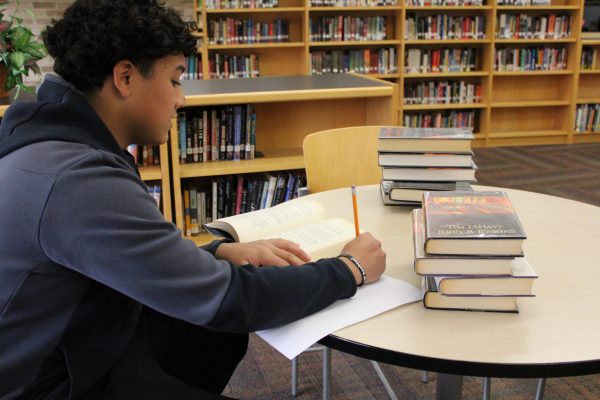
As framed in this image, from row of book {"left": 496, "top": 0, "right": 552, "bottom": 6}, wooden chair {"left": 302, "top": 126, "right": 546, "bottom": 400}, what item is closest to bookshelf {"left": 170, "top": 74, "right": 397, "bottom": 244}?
wooden chair {"left": 302, "top": 126, "right": 546, "bottom": 400}

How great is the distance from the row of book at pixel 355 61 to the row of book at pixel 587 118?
1.99 metres

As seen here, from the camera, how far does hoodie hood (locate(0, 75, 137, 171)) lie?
2.81 feet

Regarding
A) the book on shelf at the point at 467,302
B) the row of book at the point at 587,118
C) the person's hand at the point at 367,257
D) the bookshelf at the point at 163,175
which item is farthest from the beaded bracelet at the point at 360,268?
the row of book at the point at 587,118

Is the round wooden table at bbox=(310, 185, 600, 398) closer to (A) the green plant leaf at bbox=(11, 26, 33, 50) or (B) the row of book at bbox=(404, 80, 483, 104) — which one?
(A) the green plant leaf at bbox=(11, 26, 33, 50)

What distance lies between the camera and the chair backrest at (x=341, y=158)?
6.64 feet

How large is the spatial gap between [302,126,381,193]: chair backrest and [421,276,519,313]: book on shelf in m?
1.08

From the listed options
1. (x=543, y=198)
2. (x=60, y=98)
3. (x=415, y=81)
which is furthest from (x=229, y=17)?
(x=60, y=98)

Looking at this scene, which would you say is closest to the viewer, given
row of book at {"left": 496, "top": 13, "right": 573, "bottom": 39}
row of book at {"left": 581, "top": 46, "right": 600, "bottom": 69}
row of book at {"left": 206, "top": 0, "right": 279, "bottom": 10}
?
row of book at {"left": 206, "top": 0, "right": 279, "bottom": 10}

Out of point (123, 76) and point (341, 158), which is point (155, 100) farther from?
point (341, 158)

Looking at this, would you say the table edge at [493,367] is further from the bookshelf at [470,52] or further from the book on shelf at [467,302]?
the bookshelf at [470,52]

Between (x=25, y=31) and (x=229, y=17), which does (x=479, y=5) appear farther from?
(x=25, y=31)

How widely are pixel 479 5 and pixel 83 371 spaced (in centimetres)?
563

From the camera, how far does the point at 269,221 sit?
1289 millimetres

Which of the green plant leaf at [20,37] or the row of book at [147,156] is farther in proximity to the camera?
the row of book at [147,156]
